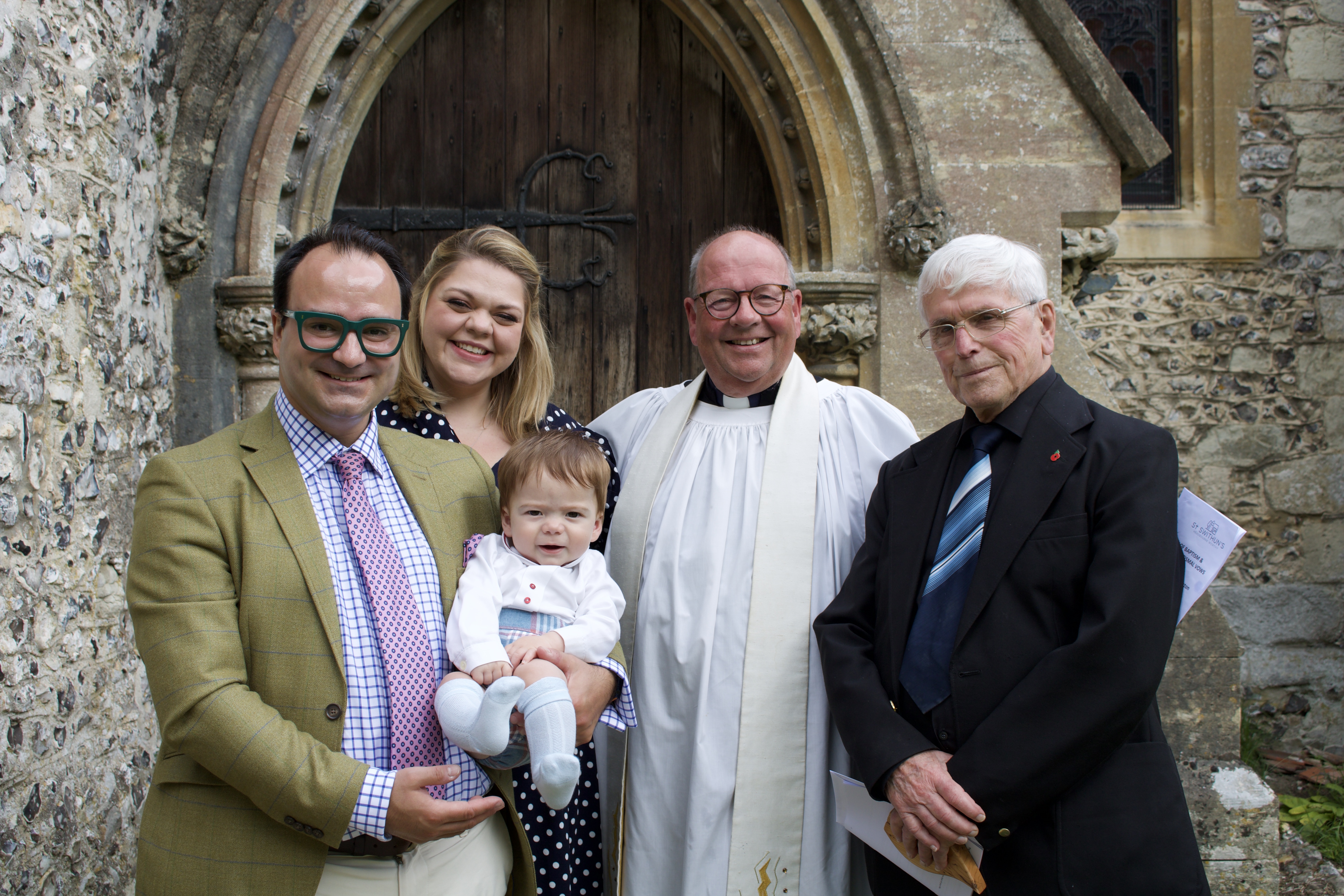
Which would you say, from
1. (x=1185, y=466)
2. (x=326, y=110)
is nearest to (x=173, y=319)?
(x=326, y=110)

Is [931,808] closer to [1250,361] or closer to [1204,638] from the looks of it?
[1204,638]

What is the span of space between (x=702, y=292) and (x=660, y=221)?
175 centimetres

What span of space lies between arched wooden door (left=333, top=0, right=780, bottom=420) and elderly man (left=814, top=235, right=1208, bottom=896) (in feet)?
7.00

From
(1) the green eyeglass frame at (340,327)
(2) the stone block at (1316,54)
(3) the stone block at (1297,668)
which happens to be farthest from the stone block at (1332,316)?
(1) the green eyeglass frame at (340,327)

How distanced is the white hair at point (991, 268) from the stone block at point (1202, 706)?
2.04 meters

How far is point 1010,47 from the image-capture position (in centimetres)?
341

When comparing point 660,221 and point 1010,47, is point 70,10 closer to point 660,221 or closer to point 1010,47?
point 660,221

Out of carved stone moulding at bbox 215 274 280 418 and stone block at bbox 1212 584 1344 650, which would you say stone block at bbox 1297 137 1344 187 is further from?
carved stone moulding at bbox 215 274 280 418

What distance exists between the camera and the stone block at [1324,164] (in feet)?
16.8

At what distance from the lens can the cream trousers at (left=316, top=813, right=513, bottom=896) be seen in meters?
1.42

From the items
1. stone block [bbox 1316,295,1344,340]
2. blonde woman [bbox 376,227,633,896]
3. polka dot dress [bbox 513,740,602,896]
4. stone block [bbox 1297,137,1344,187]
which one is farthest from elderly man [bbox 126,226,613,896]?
stone block [bbox 1297,137,1344,187]

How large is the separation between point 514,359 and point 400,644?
1.02 meters

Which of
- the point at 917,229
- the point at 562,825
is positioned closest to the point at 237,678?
the point at 562,825

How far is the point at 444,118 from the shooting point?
12.7 ft
